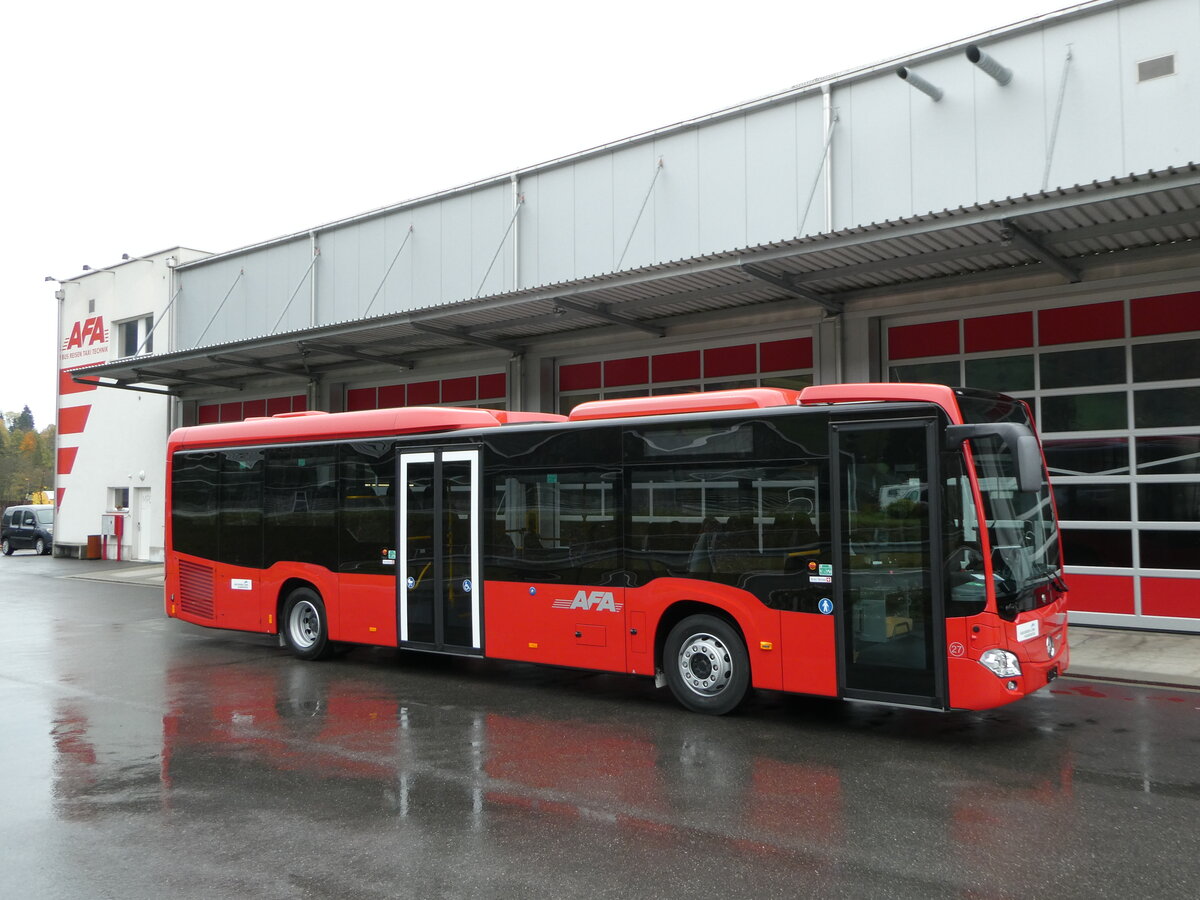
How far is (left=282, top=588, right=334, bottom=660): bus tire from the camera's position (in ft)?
38.2

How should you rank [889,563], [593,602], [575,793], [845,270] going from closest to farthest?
[575,793] < [889,563] < [593,602] < [845,270]

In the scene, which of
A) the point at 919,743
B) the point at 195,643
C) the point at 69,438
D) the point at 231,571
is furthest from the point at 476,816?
the point at 69,438

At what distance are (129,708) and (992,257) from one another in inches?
458

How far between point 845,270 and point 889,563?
6.87 metres

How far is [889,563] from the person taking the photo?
7340mm

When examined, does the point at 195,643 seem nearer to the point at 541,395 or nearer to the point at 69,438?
the point at 541,395

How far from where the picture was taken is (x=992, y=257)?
1249cm

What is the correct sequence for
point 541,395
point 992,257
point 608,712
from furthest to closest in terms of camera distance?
point 541,395 → point 992,257 → point 608,712

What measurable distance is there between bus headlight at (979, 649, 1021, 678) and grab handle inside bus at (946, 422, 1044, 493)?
4.12ft

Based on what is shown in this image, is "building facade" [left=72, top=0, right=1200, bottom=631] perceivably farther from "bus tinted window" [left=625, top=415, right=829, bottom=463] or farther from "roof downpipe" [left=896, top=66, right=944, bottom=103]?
"bus tinted window" [left=625, top=415, right=829, bottom=463]

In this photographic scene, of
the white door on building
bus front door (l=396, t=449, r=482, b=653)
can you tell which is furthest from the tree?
bus front door (l=396, t=449, r=482, b=653)

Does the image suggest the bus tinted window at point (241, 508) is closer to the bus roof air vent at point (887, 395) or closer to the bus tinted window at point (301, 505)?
the bus tinted window at point (301, 505)

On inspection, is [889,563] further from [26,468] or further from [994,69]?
[26,468]

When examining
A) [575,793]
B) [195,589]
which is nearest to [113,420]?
[195,589]
